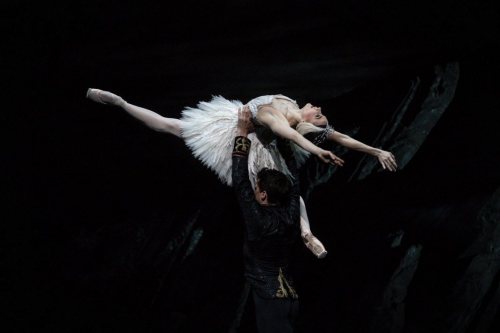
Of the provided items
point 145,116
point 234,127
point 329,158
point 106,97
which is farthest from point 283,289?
point 106,97

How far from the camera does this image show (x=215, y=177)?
3.49 m

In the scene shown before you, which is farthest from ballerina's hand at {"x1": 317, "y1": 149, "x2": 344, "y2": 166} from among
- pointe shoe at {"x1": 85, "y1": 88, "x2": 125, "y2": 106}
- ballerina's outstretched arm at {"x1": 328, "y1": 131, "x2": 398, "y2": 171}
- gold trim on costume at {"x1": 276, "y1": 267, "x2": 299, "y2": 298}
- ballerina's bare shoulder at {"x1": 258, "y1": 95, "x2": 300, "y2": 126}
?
pointe shoe at {"x1": 85, "y1": 88, "x2": 125, "y2": 106}

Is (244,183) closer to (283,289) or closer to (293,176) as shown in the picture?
(293,176)

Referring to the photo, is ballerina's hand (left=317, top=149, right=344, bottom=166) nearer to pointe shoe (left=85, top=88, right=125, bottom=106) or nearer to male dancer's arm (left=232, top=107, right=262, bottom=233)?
male dancer's arm (left=232, top=107, right=262, bottom=233)

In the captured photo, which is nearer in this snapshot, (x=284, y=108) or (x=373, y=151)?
(x=373, y=151)

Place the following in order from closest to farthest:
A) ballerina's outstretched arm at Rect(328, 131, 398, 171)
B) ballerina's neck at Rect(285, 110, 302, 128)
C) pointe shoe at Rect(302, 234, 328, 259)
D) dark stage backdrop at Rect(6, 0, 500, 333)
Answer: ballerina's outstretched arm at Rect(328, 131, 398, 171) < pointe shoe at Rect(302, 234, 328, 259) < ballerina's neck at Rect(285, 110, 302, 128) < dark stage backdrop at Rect(6, 0, 500, 333)

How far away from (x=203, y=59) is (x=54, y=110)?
92 centimetres

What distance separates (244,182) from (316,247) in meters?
0.38

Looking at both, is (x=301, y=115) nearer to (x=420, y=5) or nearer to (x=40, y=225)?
(x=420, y=5)

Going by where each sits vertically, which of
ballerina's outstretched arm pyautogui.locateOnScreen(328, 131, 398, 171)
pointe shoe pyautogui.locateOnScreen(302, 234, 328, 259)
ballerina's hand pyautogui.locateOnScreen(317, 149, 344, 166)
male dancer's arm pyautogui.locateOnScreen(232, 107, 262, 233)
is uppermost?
ballerina's outstretched arm pyautogui.locateOnScreen(328, 131, 398, 171)

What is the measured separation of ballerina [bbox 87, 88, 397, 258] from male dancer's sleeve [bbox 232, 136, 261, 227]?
13 centimetres

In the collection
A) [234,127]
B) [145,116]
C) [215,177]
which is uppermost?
[234,127]

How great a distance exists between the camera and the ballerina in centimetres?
242

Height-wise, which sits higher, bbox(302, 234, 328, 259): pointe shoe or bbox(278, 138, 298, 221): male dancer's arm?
bbox(278, 138, 298, 221): male dancer's arm
